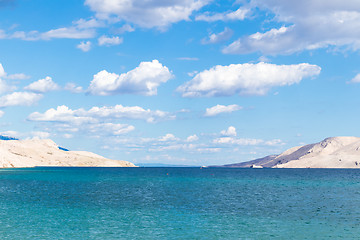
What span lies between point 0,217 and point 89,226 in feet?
61.5

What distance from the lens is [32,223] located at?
6606 cm

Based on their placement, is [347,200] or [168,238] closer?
[168,238]

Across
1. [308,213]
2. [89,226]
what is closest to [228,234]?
[89,226]

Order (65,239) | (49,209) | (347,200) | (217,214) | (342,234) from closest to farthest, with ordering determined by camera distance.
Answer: (65,239), (342,234), (217,214), (49,209), (347,200)

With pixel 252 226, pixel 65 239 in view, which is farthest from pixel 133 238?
pixel 252 226

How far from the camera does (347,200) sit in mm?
104062

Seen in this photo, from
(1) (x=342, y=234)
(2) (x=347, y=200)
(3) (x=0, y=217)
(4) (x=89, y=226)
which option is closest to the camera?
(1) (x=342, y=234)

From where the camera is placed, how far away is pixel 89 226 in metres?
63.8

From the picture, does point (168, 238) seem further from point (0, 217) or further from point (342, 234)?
point (0, 217)

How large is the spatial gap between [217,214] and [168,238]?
22418mm

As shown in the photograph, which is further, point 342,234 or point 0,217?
point 0,217

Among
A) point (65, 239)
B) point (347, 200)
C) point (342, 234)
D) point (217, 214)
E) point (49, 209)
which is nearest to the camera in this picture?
point (65, 239)

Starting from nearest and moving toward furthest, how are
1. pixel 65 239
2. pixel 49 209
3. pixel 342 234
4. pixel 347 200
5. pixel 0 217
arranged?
pixel 65 239 → pixel 342 234 → pixel 0 217 → pixel 49 209 → pixel 347 200

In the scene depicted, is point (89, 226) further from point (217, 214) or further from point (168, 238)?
point (217, 214)
